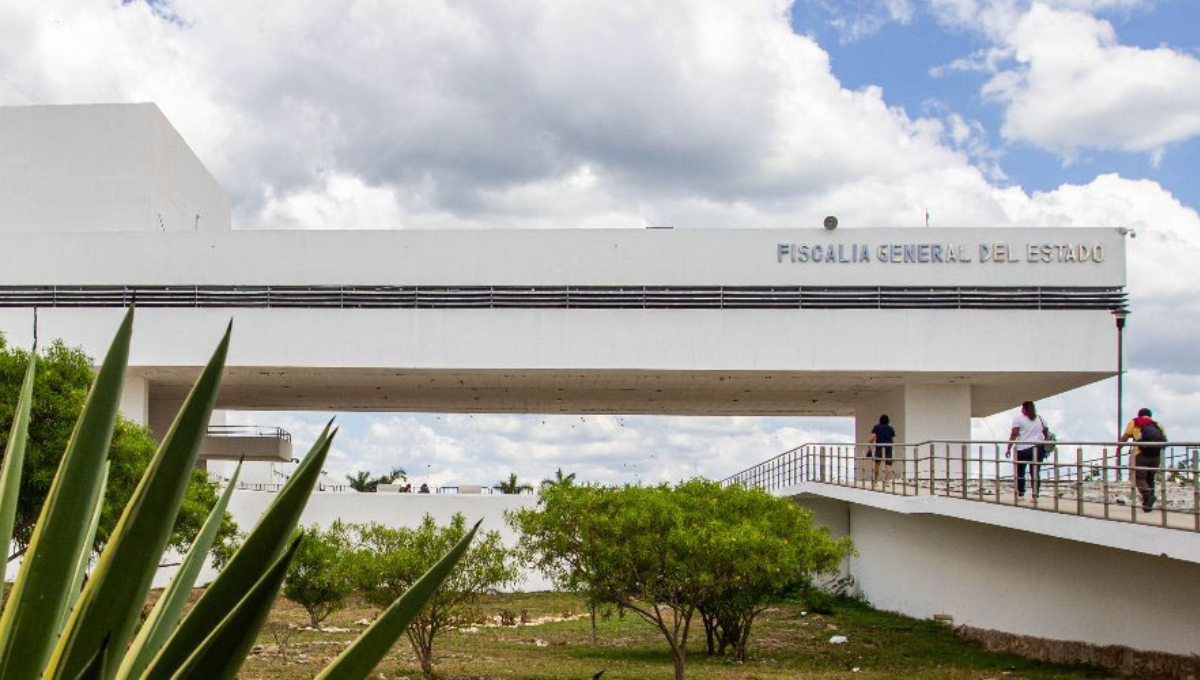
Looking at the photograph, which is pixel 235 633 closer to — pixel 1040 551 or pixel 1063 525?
pixel 1063 525

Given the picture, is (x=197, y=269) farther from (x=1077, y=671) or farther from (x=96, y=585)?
(x=96, y=585)

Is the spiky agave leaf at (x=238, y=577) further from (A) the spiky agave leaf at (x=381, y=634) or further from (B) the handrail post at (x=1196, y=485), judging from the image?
(B) the handrail post at (x=1196, y=485)

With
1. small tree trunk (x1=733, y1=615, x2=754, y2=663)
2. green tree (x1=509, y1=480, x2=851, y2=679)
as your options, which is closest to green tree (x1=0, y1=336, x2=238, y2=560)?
green tree (x1=509, y1=480, x2=851, y2=679)

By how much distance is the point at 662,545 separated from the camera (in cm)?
1923

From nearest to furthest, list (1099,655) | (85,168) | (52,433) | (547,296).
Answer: (52,433), (1099,655), (547,296), (85,168)

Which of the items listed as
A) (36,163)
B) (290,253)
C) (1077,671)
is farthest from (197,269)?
(1077,671)

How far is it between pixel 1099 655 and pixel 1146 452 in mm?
4234

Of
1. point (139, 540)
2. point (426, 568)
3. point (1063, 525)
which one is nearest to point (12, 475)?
point (139, 540)

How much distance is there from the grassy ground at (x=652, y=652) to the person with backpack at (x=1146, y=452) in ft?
11.8

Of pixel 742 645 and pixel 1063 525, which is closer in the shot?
pixel 1063 525

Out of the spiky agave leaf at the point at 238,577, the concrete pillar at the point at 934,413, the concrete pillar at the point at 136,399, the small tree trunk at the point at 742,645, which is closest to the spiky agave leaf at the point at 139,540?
the spiky agave leaf at the point at 238,577

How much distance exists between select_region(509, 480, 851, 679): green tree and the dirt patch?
373cm

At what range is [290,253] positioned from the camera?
33.8m

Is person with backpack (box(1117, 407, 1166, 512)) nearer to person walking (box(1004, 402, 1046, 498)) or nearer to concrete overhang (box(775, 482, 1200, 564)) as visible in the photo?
concrete overhang (box(775, 482, 1200, 564))
